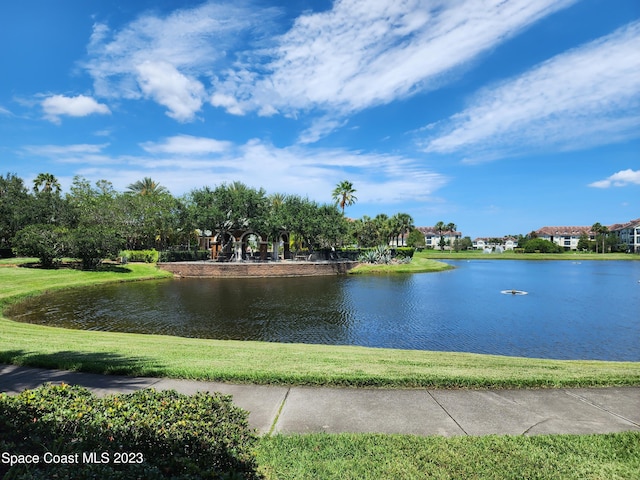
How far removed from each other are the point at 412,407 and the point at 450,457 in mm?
1426

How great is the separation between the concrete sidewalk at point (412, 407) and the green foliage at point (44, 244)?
34528 millimetres

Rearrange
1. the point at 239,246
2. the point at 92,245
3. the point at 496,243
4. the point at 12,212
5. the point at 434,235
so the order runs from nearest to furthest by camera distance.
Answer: the point at 92,245, the point at 12,212, the point at 239,246, the point at 434,235, the point at 496,243

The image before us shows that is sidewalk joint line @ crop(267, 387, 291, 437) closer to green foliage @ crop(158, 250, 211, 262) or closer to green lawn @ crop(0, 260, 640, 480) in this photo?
green lawn @ crop(0, 260, 640, 480)

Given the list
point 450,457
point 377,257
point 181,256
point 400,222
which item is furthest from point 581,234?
point 450,457

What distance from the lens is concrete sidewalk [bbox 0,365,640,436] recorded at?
4.42 meters

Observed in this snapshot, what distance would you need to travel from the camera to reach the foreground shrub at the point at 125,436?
279 cm

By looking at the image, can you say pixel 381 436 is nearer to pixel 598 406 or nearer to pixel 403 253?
pixel 598 406

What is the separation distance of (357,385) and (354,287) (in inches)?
1060

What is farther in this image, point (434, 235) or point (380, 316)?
point (434, 235)

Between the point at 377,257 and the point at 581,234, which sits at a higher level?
the point at 581,234

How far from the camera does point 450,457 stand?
143 inches

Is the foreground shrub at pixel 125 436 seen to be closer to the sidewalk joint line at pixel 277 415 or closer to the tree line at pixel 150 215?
the sidewalk joint line at pixel 277 415

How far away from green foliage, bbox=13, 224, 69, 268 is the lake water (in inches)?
353

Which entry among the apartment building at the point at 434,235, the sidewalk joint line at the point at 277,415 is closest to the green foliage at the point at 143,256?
the sidewalk joint line at the point at 277,415
